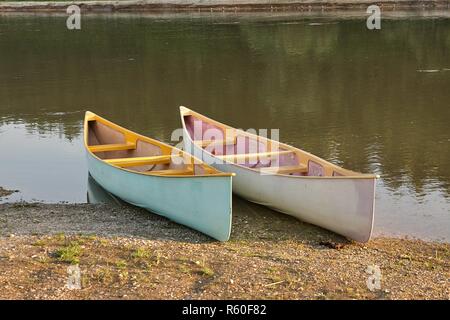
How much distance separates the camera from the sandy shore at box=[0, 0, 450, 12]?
57.3 metres

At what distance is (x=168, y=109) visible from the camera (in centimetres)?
2353

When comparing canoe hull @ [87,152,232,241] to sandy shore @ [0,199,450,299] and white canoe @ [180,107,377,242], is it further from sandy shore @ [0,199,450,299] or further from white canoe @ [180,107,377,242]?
white canoe @ [180,107,377,242]

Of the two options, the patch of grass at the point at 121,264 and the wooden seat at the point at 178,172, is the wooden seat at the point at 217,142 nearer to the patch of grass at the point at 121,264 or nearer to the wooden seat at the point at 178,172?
the wooden seat at the point at 178,172

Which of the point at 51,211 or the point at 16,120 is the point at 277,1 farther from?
the point at 51,211

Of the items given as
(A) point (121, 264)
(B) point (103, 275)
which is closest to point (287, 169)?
(A) point (121, 264)

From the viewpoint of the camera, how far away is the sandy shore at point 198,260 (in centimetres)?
851

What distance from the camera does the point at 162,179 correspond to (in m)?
11.7

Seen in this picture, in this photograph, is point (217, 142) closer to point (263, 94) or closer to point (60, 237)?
point (60, 237)

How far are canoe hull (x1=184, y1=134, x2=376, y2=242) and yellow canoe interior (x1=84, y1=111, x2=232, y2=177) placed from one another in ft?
3.00

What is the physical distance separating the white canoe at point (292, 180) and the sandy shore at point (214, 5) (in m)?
45.4

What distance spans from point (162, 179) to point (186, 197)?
0.64 metres

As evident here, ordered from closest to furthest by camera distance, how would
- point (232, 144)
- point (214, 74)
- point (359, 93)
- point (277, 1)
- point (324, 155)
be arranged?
point (232, 144)
point (324, 155)
point (359, 93)
point (214, 74)
point (277, 1)
